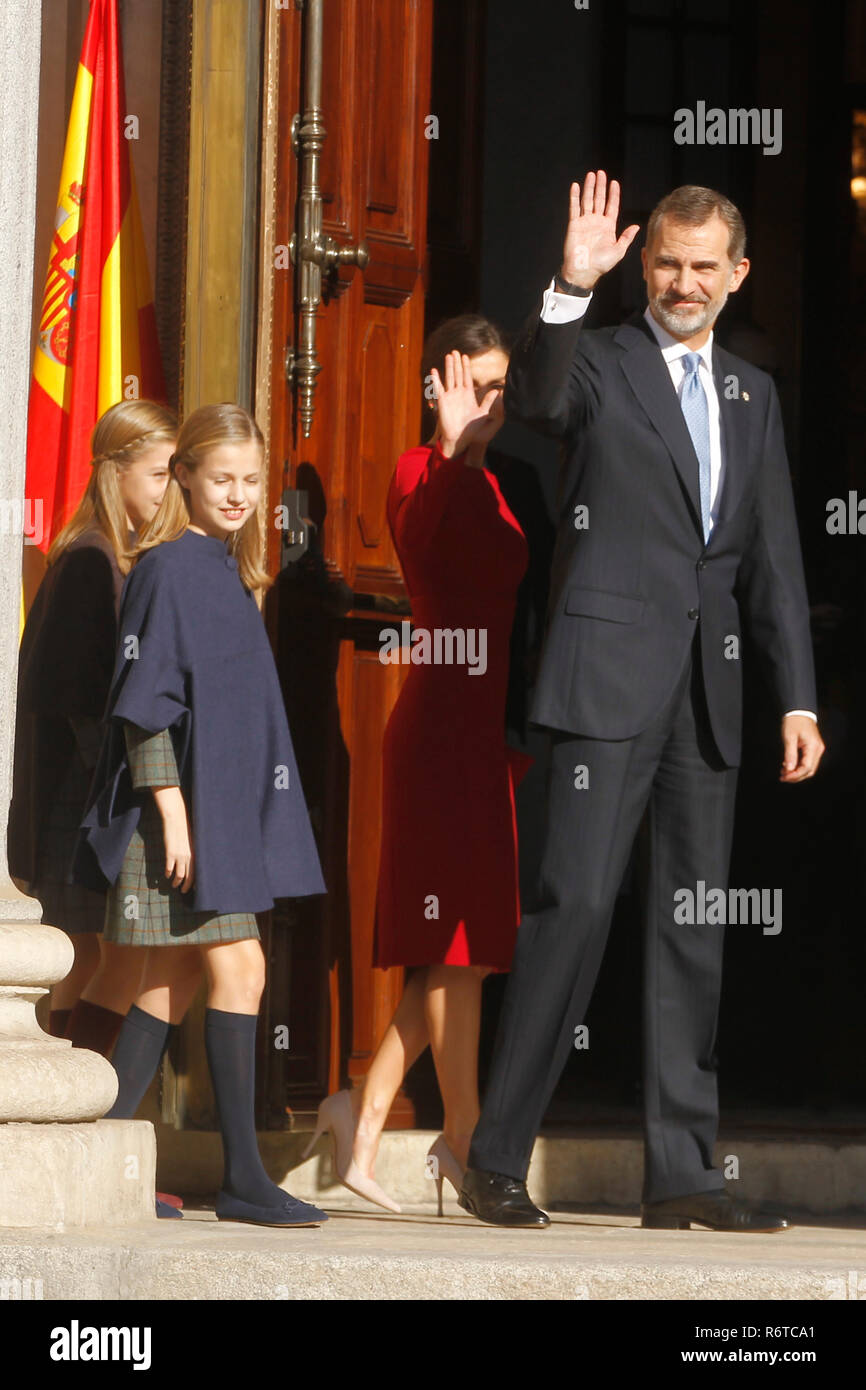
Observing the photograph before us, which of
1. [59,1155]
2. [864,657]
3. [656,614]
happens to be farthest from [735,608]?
[864,657]

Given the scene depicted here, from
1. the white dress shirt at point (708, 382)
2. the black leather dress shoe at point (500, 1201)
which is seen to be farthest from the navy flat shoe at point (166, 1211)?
the white dress shirt at point (708, 382)

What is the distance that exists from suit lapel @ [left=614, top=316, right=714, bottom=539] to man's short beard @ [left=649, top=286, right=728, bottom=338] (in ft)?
0.20

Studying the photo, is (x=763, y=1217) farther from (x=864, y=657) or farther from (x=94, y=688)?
(x=864, y=657)

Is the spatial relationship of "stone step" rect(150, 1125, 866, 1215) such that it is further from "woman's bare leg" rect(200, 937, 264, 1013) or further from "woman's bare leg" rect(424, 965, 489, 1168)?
"woman's bare leg" rect(200, 937, 264, 1013)

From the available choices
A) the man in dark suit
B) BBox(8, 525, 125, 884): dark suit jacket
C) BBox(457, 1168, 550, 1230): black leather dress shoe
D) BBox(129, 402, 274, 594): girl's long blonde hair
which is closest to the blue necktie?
Result: the man in dark suit

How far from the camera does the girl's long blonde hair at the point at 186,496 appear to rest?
4688mm

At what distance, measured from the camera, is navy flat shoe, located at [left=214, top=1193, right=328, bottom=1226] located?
173 inches

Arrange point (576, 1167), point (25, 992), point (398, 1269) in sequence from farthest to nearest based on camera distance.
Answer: point (576, 1167) < point (25, 992) < point (398, 1269)

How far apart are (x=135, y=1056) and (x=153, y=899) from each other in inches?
13.5

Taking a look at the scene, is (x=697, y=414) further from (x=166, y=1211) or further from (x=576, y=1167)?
(x=166, y=1211)

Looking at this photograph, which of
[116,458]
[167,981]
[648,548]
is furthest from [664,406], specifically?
[167,981]

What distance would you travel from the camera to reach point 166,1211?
4.67 metres

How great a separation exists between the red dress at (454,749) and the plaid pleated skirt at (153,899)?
635 millimetres

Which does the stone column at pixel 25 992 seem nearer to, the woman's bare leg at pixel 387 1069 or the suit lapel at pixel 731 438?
the woman's bare leg at pixel 387 1069
